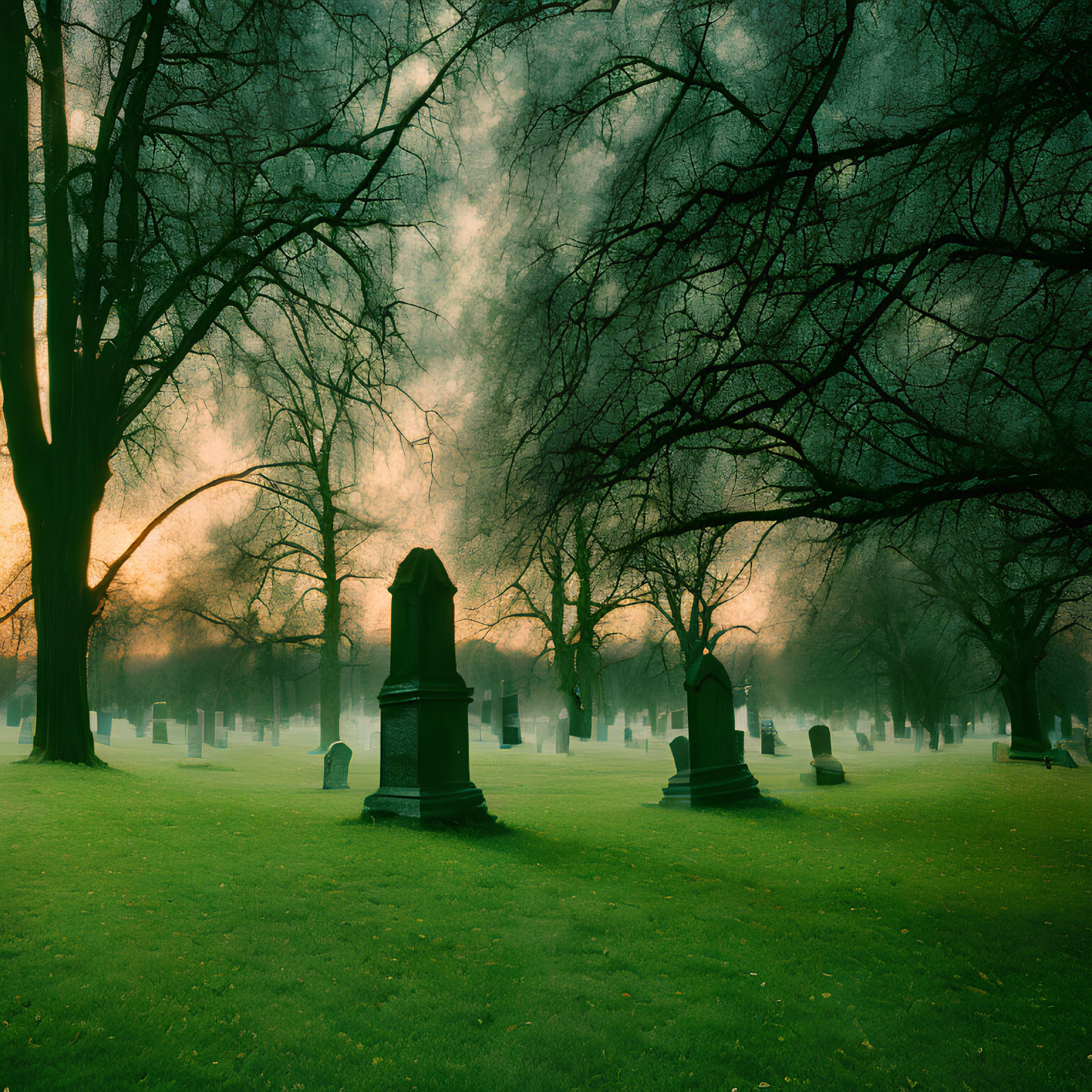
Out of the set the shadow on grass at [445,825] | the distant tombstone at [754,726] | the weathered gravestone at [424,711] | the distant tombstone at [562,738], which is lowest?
the distant tombstone at [754,726]

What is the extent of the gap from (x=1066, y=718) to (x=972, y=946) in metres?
33.8

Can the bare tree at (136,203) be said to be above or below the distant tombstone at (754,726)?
above

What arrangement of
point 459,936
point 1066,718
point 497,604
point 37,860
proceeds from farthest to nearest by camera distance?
point 1066,718, point 497,604, point 37,860, point 459,936

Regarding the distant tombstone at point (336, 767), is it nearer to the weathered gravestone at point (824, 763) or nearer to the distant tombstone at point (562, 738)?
the weathered gravestone at point (824, 763)

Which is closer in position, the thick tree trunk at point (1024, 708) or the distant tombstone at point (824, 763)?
the distant tombstone at point (824, 763)

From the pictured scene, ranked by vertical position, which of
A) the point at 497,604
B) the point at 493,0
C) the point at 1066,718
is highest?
the point at 493,0

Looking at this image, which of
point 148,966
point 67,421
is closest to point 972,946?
point 148,966

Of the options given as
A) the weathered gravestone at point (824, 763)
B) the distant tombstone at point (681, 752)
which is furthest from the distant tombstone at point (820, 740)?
the distant tombstone at point (681, 752)

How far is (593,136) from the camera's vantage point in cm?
585

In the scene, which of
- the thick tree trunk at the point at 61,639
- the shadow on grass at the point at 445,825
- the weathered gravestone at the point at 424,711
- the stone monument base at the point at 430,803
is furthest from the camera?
the thick tree trunk at the point at 61,639

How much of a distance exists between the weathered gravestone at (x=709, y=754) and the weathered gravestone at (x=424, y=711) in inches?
154

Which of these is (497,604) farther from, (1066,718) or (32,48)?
(1066,718)

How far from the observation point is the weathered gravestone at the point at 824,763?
1540 centimetres

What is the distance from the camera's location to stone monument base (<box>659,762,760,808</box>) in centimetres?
1136
